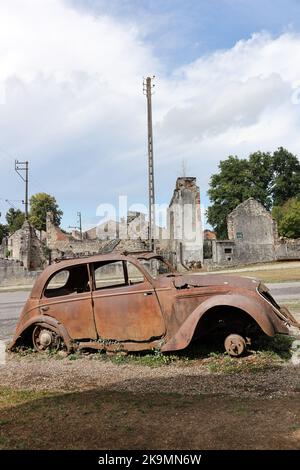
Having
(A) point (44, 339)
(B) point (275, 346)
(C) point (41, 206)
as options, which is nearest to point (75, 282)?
(A) point (44, 339)

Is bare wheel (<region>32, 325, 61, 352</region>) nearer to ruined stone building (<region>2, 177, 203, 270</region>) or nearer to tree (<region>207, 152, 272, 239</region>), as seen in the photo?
ruined stone building (<region>2, 177, 203, 270</region>)

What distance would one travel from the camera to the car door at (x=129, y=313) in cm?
654

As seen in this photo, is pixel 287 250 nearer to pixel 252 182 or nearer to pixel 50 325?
pixel 252 182

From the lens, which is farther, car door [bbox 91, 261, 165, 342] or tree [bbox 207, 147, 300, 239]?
tree [bbox 207, 147, 300, 239]

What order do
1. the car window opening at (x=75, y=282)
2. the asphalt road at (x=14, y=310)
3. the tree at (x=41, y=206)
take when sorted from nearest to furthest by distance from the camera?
the car window opening at (x=75, y=282)
the asphalt road at (x=14, y=310)
the tree at (x=41, y=206)

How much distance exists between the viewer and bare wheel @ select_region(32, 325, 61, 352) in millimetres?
7156

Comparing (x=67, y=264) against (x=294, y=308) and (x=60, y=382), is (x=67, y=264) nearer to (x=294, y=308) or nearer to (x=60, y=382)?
(x=60, y=382)

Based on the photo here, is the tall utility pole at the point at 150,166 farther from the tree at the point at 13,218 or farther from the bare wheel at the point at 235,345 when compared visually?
the tree at the point at 13,218

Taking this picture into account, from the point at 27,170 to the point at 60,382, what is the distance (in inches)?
1832

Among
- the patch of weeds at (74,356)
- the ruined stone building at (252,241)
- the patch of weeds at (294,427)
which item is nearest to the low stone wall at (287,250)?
the ruined stone building at (252,241)

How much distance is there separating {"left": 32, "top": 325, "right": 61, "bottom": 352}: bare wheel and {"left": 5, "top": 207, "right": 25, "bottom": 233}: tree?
73.8m

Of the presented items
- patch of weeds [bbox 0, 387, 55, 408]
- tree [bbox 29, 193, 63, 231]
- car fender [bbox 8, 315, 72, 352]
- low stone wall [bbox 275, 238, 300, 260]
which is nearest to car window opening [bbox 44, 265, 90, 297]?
car fender [bbox 8, 315, 72, 352]

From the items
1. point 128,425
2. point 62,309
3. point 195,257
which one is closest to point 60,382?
point 62,309

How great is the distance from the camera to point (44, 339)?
7.20 meters
